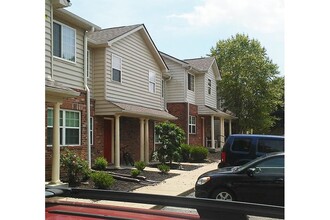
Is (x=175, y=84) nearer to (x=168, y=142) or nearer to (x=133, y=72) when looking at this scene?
(x=133, y=72)

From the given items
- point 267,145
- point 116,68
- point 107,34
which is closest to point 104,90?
point 116,68

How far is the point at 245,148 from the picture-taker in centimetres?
688

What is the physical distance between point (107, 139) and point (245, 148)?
4317 millimetres

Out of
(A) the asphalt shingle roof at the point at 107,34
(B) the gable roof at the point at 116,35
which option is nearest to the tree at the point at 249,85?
(B) the gable roof at the point at 116,35

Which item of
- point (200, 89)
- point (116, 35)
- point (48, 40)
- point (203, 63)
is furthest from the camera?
point (203, 63)

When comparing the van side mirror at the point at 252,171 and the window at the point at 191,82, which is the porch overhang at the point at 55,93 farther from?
the window at the point at 191,82

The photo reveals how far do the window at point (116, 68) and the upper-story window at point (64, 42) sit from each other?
1870mm

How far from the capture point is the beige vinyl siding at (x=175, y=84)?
14398mm

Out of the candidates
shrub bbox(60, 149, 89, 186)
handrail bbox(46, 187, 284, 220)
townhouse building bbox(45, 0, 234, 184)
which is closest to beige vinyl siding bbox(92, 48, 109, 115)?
townhouse building bbox(45, 0, 234, 184)

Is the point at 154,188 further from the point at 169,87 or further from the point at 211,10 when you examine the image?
the point at 169,87

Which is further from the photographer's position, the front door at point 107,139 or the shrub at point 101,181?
the front door at point 107,139
